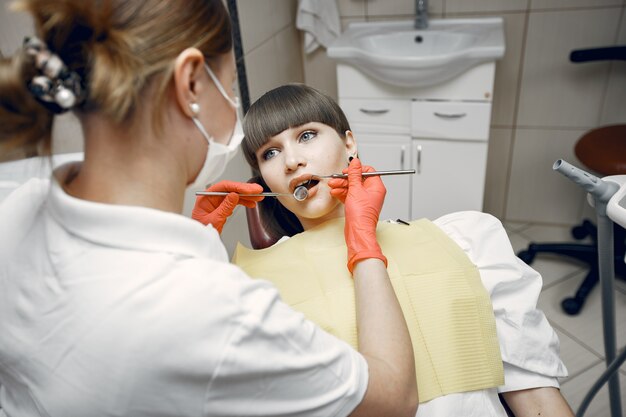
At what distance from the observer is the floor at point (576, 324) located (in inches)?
72.3

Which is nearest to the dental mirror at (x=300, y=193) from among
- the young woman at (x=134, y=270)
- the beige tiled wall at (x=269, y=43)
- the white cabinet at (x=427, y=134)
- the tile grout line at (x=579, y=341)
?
the young woman at (x=134, y=270)

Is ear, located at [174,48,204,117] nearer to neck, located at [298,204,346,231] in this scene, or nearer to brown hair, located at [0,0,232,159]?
brown hair, located at [0,0,232,159]

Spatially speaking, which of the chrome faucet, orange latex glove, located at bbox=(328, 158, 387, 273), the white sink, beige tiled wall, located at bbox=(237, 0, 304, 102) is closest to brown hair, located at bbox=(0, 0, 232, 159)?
orange latex glove, located at bbox=(328, 158, 387, 273)

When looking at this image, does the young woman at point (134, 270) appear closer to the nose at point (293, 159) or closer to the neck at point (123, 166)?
the neck at point (123, 166)

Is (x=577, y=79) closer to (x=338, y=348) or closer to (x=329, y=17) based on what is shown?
(x=329, y=17)

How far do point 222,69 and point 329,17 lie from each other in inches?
82.7

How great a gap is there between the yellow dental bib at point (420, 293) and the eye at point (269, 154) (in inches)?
9.8

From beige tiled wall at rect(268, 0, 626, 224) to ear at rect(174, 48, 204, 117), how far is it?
1560mm

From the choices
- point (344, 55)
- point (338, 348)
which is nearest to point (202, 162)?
point (338, 348)

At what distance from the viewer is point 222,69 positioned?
0.77 metres

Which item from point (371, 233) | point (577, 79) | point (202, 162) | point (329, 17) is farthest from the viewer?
point (329, 17)

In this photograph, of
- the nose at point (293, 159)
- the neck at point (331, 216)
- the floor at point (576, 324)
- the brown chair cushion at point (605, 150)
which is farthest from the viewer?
the brown chair cushion at point (605, 150)

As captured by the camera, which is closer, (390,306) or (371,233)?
(390,306)

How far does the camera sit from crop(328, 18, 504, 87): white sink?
6.92 feet
